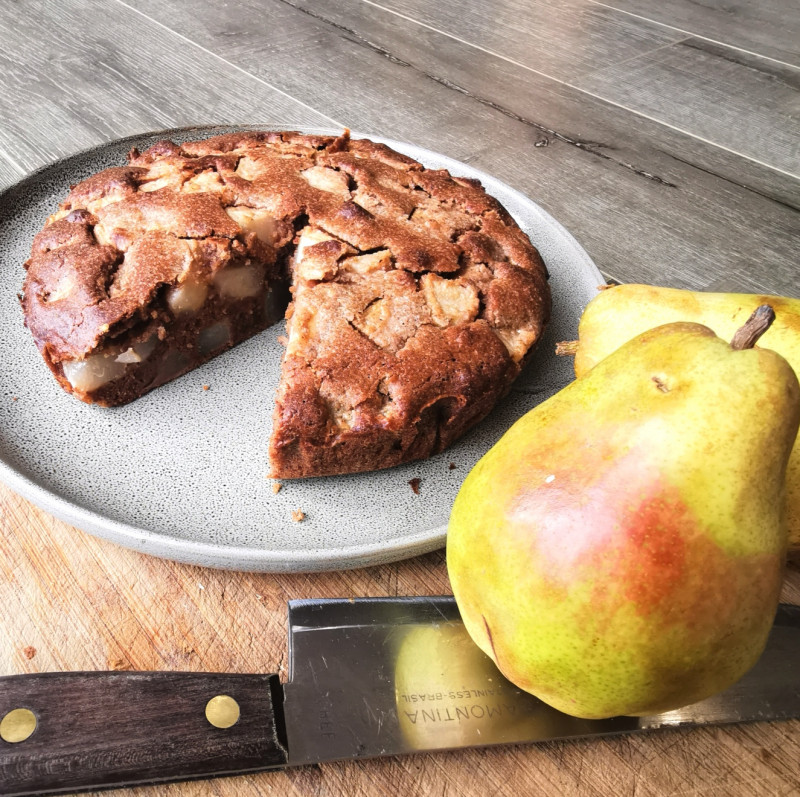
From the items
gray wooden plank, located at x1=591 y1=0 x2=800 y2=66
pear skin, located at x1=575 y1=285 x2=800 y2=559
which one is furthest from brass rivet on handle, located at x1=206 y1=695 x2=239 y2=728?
gray wooden plank, located at x1=591 y1=0 x2=800 y2=66

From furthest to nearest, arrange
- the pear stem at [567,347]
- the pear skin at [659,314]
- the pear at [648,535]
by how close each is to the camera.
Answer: the pear stem at [567,347], the pear skin at [659,314], the pear at [648,535]

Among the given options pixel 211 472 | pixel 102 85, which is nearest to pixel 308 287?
pixel 211 472

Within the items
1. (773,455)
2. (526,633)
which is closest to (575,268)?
(773,455)

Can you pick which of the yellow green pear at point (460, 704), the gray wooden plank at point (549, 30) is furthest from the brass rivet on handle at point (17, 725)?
the gray wooden plank at point (549, 30)

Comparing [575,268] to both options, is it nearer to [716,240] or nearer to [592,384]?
[716,240]

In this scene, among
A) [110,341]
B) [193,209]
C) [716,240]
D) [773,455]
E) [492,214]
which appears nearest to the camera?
[773,455]

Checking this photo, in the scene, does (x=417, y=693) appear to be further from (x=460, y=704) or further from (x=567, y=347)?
(x=567, y=347)

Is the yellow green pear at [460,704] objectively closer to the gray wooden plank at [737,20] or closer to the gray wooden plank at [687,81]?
the gray wooden plank at [687,81]

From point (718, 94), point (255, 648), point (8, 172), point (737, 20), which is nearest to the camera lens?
point (255, 648)
